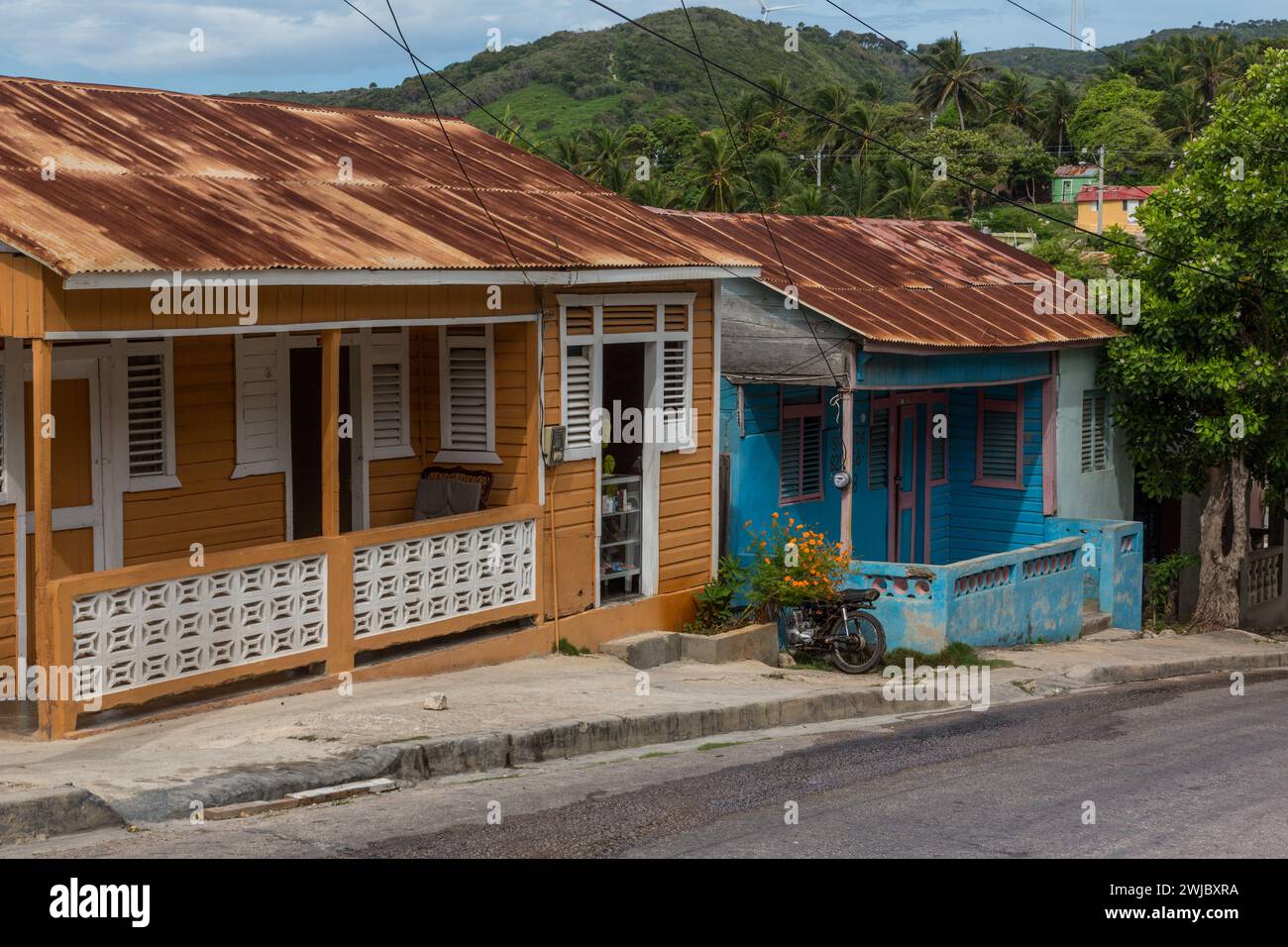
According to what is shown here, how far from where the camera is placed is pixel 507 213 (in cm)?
1378

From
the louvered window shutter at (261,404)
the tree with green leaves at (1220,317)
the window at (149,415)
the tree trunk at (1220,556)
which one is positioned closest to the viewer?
the window at (149,415)

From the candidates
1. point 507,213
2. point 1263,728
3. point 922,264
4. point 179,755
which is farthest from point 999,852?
point 922,264

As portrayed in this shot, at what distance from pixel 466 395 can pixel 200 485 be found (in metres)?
2.42

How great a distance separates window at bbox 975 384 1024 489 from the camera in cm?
1927

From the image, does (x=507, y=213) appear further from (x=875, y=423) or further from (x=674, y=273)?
(x=875, y=423)

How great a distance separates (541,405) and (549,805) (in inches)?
197

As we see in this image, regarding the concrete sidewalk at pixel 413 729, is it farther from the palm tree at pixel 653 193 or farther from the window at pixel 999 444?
the palm tree at pixel 653 193

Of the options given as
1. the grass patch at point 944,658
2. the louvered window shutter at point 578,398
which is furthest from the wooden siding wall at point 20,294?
the grass patch at point 944,658

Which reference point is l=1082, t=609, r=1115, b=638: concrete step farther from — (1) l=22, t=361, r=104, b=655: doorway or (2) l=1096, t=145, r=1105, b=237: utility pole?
(2) l=1096, t=145, r=1105, b=237: utility pole

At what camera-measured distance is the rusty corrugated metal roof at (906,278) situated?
1647 centimetres

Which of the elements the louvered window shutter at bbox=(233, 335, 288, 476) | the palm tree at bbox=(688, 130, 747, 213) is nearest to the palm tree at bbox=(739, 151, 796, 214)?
the palm tree at bbox=(688, 130, 747, 213)

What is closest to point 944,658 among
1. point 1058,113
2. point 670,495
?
point 670,495

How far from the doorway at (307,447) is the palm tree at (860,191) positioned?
163ft

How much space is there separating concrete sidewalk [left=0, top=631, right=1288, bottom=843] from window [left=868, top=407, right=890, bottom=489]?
3695 mm
